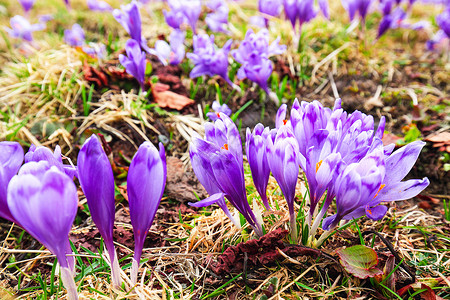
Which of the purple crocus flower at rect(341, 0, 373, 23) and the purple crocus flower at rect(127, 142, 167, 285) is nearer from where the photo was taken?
the purple crocus flower at rect(127, 142, 167, 285)

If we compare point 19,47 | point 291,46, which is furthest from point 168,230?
point 19,47

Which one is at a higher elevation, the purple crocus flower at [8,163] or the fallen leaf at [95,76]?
the purple crocus flower at [8,163]

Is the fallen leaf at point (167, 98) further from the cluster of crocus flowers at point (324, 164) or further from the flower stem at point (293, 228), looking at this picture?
the flower stem at point (293, 228)

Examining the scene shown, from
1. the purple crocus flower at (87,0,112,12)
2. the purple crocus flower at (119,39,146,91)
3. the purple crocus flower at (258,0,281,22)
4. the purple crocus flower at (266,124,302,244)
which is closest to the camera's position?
the purple crocus flower at (266,124,302,244)

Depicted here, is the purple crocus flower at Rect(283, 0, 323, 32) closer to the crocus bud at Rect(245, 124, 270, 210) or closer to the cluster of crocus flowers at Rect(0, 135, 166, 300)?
the crocus bud at Rect(245, 124, 270, 210)

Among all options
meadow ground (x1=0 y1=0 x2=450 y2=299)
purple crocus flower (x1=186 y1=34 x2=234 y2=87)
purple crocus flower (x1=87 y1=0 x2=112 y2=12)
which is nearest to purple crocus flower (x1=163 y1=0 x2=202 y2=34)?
meadow ground (x1=0 y1=0 x2=450 y2=299)

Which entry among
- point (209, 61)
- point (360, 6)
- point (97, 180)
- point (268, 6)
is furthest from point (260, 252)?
point (360, 6)

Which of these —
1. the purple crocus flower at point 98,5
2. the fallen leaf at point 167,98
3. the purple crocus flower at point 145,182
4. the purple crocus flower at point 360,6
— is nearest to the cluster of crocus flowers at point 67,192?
the purple crocus flower at point 145,182
